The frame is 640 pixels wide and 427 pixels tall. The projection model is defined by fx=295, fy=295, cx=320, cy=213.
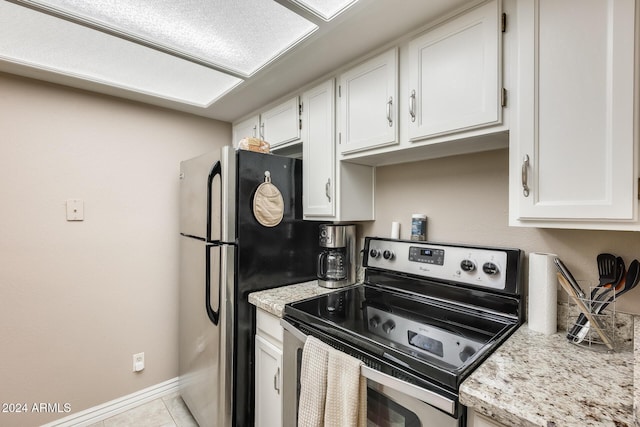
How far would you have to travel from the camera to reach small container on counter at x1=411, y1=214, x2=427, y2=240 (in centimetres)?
156

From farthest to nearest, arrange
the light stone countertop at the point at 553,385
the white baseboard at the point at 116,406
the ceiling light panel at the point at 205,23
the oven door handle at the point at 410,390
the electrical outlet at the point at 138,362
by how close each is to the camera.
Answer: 1. the electrical outlet at the point at 138,362
2. the white baseboard at the point at 116,406
3. the ceiling light panel at the point at 205,23
4. the oven door handle at the point at 410,390
5. the light stone countertop at the point at 553,385

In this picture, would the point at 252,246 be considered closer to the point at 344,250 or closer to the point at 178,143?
the point at 344,250

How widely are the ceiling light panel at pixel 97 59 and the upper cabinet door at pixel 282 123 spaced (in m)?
0.33

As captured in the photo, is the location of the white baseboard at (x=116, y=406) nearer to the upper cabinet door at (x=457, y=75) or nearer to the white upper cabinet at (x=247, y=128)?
the white upper cabinet at (x=247, y=128)

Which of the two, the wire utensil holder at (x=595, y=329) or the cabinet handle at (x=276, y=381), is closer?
the wire utensil holder at (x=595, y=329)

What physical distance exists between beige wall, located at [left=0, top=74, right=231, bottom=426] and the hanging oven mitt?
103 centimetres

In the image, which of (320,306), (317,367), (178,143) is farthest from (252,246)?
(178,143)

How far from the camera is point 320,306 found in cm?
140

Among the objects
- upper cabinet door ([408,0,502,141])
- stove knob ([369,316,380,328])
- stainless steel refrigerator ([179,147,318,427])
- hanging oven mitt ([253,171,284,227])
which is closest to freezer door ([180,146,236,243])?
stainless steel refrigerator ([179,147,318,427])

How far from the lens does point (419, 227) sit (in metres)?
1.57

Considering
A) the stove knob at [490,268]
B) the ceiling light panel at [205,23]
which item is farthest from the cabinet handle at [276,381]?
the ceiling light panel at [205,23]

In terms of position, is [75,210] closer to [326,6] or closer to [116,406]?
[116,406]

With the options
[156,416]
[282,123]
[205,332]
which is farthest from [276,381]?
[282,123]

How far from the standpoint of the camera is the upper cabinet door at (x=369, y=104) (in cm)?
136
